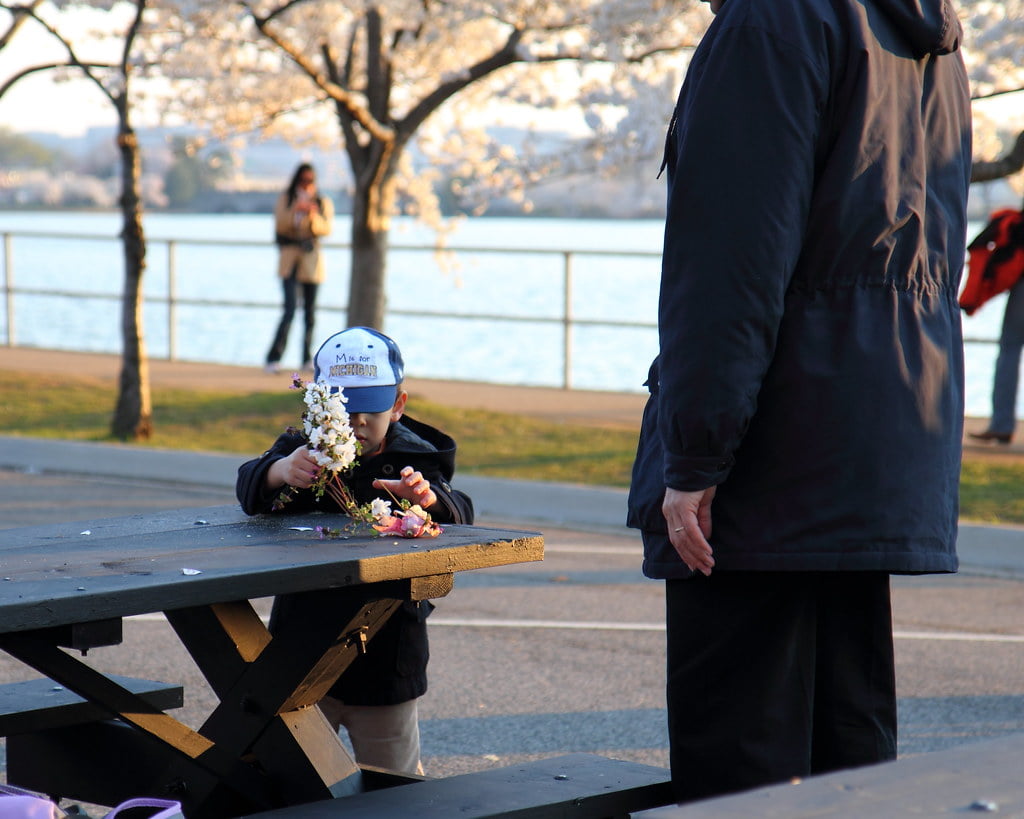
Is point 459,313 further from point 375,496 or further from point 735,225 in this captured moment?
point 735,225

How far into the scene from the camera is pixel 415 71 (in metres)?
16.0

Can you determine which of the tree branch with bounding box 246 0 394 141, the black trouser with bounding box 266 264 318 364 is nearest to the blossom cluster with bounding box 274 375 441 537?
the tree branch with bounding box 246 0 394 141

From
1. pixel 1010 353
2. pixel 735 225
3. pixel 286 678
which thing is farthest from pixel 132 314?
pixel 735 225

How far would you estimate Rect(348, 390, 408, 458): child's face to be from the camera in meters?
3.74

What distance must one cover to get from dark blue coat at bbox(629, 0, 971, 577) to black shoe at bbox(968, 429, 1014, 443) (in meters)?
8.55

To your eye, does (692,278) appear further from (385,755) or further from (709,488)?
(385,755)

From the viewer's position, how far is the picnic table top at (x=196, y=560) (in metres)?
2.77

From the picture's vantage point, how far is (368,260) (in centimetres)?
1313

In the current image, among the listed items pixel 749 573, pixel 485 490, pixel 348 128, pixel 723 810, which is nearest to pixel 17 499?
pixel 485 490

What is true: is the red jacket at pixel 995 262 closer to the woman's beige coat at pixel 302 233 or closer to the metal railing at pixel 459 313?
the metal railing at pixel 459 313

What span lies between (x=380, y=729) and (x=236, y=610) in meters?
0.62

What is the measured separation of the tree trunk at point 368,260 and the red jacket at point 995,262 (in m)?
5.07

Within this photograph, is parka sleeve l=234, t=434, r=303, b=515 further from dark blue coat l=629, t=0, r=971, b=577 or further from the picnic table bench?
dark blue coat l=629, t=0, r=971, b=577

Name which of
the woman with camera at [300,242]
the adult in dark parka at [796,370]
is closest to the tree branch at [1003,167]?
the woman with camera at [300,242]
